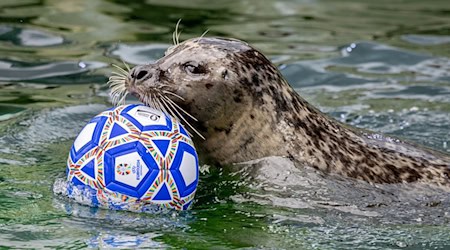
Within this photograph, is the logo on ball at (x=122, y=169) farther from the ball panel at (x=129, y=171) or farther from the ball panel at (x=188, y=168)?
the ball panel at (x=188, y=168)

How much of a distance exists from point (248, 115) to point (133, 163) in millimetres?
1132

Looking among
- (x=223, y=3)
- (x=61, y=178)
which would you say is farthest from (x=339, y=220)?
(x=223, y=3)

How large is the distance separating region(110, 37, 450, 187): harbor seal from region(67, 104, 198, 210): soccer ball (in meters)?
0.49

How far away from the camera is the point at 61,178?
6.31 metres

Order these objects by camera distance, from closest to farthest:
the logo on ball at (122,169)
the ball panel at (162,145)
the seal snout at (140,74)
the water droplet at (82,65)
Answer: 1. the logo on ball at (122,169)
2. the ball panel at (162,145)
3. the seal snout at (140,74)
4. the water droplet at (82,65)

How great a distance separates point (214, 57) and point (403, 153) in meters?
1.39

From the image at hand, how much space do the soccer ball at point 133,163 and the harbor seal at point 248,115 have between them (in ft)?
1.60

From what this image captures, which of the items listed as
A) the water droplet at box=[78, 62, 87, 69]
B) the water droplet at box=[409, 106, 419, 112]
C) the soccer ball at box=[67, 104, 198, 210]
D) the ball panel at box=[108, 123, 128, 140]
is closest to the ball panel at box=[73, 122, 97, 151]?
the soccer ball at box=[67, 104, 198, 210]

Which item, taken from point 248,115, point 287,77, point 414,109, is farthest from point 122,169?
point 287,77

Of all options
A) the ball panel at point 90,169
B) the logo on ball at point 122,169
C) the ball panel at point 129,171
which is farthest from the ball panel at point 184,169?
the ball panel at point 90,169

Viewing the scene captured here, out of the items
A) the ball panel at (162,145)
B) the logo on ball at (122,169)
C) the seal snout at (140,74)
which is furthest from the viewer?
the seal snout at (140,74)

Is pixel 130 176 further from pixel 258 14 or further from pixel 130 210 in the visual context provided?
pixel 258 14

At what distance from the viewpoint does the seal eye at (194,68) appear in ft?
20.5

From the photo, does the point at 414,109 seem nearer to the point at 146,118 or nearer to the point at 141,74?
the point at 141,74
